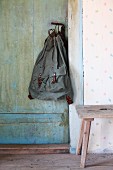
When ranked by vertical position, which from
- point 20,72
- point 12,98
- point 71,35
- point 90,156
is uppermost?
point 71,35

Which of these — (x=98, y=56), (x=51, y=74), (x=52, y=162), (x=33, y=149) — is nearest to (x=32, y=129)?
(x=33, y=149)

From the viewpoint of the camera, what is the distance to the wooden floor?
117 inches

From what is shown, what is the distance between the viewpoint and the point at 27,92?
351 centimetres

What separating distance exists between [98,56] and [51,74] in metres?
0.52

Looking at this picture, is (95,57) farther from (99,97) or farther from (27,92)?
(27,92)

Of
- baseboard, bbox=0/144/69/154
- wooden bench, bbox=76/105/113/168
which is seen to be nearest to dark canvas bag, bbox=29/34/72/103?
wooden bench, bbox=76/105/113/168

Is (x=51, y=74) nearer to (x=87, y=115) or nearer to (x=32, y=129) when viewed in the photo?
(x=32, y=129)

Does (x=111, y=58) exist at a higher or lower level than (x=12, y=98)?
higher

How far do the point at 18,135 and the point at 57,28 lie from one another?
126 centimetres

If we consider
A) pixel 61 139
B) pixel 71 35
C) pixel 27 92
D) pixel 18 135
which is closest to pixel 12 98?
pixel 27 92

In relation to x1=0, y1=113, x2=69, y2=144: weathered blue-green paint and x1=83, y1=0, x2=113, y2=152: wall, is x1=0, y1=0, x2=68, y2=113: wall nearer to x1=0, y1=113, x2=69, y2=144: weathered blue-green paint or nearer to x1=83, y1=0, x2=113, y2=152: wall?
x1=0, y1=113, x2=69, y2=144: weathered blue-green paint

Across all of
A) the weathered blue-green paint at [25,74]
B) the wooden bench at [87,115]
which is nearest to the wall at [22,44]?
the weathered blue-green paint at [25,74]

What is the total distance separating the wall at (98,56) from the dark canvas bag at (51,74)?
0.24 meters

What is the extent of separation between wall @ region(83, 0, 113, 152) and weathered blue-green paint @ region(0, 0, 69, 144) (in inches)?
14.5
